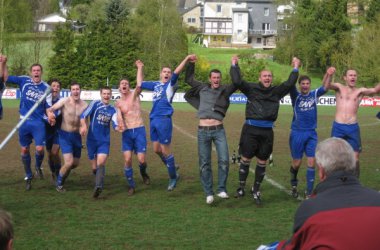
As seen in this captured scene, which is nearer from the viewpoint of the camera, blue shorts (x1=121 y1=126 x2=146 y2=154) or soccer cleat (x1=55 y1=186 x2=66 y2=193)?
soccer cleat (x1=55 y1=186 x2=66 y2=193)

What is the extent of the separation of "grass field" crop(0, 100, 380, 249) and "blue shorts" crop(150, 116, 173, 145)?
932 mm

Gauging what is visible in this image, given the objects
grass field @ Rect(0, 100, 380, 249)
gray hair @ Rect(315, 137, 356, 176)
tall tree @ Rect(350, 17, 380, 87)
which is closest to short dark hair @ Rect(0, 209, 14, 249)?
gray hair @ Rect(315, 137, 356, 176)

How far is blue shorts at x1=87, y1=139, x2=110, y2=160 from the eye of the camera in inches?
443

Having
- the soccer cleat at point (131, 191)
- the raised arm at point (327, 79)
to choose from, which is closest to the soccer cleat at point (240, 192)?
the soccer cleat at point (131, 191)

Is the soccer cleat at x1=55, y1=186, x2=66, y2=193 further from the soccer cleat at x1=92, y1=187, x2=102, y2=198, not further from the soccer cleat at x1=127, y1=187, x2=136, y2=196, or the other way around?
the soccer cleat at x1=127, y1=187, x2=136, y2=196

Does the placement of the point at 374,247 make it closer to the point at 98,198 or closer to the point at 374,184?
the point at 98,198

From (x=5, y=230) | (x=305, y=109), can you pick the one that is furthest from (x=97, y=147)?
(x=5, y=230)

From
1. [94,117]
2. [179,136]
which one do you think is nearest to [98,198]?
[94,117]

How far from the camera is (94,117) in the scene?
11.4 m

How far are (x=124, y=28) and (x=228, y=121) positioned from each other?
3219cm

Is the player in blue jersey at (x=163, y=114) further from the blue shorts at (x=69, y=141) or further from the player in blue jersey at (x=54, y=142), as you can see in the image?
the player in blue jersey at (x=54, y=142)

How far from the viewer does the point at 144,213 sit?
9695 millimetres

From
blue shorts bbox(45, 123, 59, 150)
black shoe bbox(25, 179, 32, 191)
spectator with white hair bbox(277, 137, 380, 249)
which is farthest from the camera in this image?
blue shorts bbox(45, 123, 59, 150)

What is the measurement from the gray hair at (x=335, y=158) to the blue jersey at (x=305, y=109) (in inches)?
285
